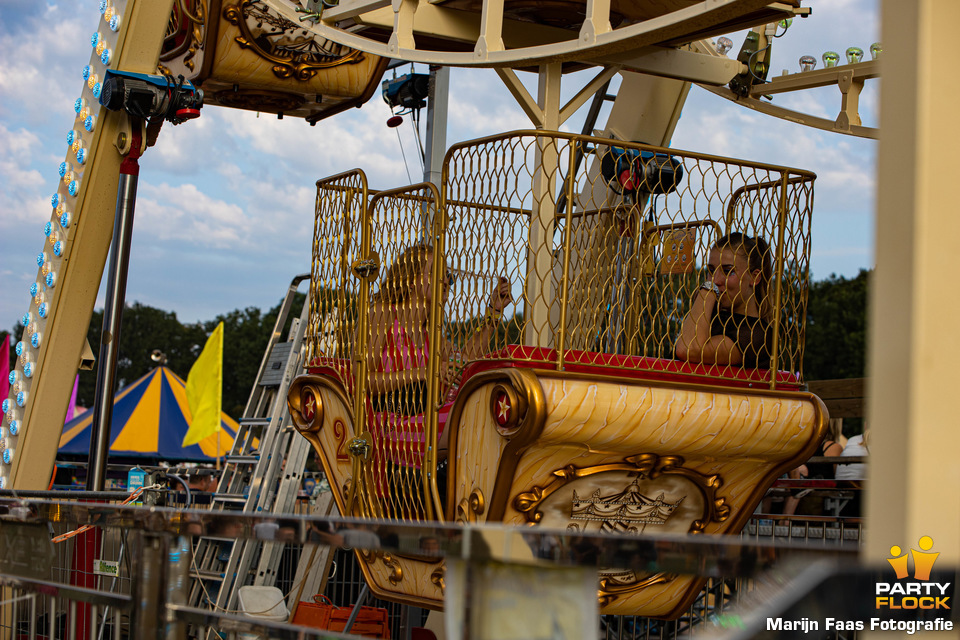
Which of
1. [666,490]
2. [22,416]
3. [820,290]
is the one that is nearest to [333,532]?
[666,490]

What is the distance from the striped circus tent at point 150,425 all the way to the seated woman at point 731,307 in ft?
60.5

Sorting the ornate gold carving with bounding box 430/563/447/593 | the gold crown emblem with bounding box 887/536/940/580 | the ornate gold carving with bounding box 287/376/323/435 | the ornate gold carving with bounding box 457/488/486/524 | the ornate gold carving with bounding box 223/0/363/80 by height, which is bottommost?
the ornate gold carving with bounding box 430/563/447/593

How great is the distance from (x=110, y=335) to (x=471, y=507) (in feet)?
11.4

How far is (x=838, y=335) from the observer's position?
123ft

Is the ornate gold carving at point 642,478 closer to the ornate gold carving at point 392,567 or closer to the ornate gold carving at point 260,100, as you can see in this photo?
the ornate gold carving at point 392,567

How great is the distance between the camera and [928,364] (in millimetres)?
2037

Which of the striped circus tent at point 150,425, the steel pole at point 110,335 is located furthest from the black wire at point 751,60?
the striped circus tent at point 150,425

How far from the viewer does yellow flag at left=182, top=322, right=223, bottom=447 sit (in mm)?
18703

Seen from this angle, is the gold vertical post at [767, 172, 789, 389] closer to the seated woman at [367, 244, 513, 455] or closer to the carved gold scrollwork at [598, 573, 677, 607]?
the carved gold scrollwork at [598, 573, 677, 607]

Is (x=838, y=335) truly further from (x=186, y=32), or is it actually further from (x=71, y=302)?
(x=71, y=302)

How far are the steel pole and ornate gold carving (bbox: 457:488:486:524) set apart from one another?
312cm

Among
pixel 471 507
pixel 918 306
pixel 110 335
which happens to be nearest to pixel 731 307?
pixel 471 507

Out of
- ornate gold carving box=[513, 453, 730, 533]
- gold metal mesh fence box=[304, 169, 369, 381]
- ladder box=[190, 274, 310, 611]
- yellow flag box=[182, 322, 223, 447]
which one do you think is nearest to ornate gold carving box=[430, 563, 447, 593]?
ornate gold carving box=[513, 453, 730, 533]

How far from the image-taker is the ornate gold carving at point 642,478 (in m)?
4.94
